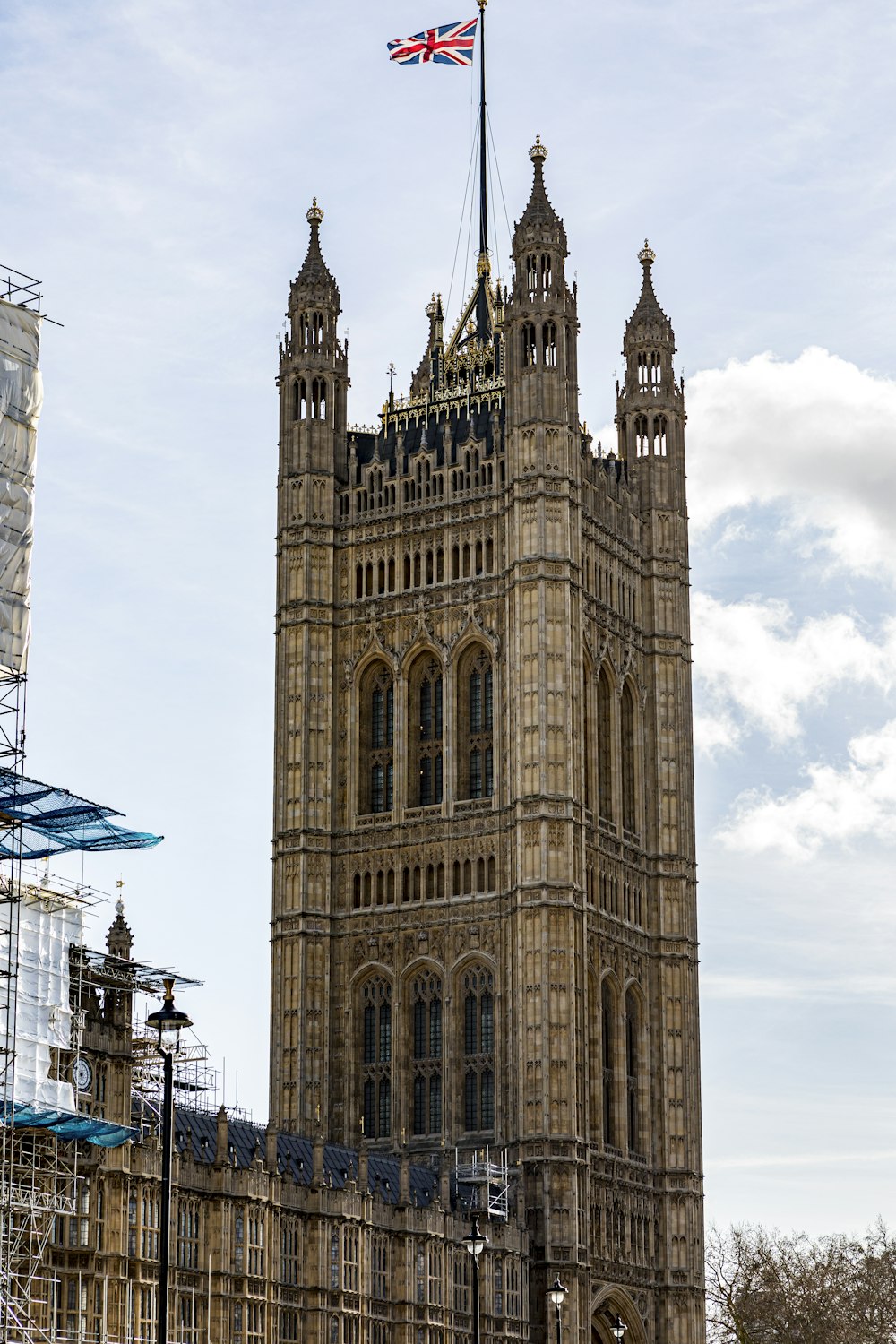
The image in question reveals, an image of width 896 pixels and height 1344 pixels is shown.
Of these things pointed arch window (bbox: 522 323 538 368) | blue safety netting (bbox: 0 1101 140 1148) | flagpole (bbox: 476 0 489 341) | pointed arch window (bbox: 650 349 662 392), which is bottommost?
blue safety netting (bbox: 0 1101 140 1148)

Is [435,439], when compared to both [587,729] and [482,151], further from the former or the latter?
[482,151]

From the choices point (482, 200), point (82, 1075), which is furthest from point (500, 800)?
point (82, 1075)

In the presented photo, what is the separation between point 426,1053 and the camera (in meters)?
90.3

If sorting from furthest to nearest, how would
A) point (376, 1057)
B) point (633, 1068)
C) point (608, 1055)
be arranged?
point (633, 1068) < point (608, 1055) < point (376, 1057)

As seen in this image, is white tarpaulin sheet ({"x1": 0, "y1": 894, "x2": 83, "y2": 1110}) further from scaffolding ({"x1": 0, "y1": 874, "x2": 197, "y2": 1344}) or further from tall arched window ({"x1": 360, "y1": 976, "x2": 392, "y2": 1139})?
tall arched window ({"x1": 360, "y1": 976, "x2": 392, "y2": 1139})

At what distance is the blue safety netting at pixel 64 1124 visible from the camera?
56.6 m

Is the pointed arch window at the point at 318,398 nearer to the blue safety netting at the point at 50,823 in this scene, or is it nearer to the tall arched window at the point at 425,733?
the tall arched window at the point at 425,733

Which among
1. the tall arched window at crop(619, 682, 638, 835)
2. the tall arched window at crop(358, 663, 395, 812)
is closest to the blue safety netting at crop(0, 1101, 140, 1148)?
the tall arched window at crop(358, 663, 395, 812)

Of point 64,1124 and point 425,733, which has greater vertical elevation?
point 425,733

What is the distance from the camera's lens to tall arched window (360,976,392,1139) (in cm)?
9031

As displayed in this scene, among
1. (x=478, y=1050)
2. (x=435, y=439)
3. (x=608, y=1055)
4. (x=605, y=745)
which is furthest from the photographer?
(x=435, y=439)

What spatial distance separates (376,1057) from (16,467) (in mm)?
37612

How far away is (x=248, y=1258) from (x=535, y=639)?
28801 millimetres

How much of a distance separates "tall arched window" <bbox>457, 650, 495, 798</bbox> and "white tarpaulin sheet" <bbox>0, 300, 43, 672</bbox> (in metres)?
34.6
